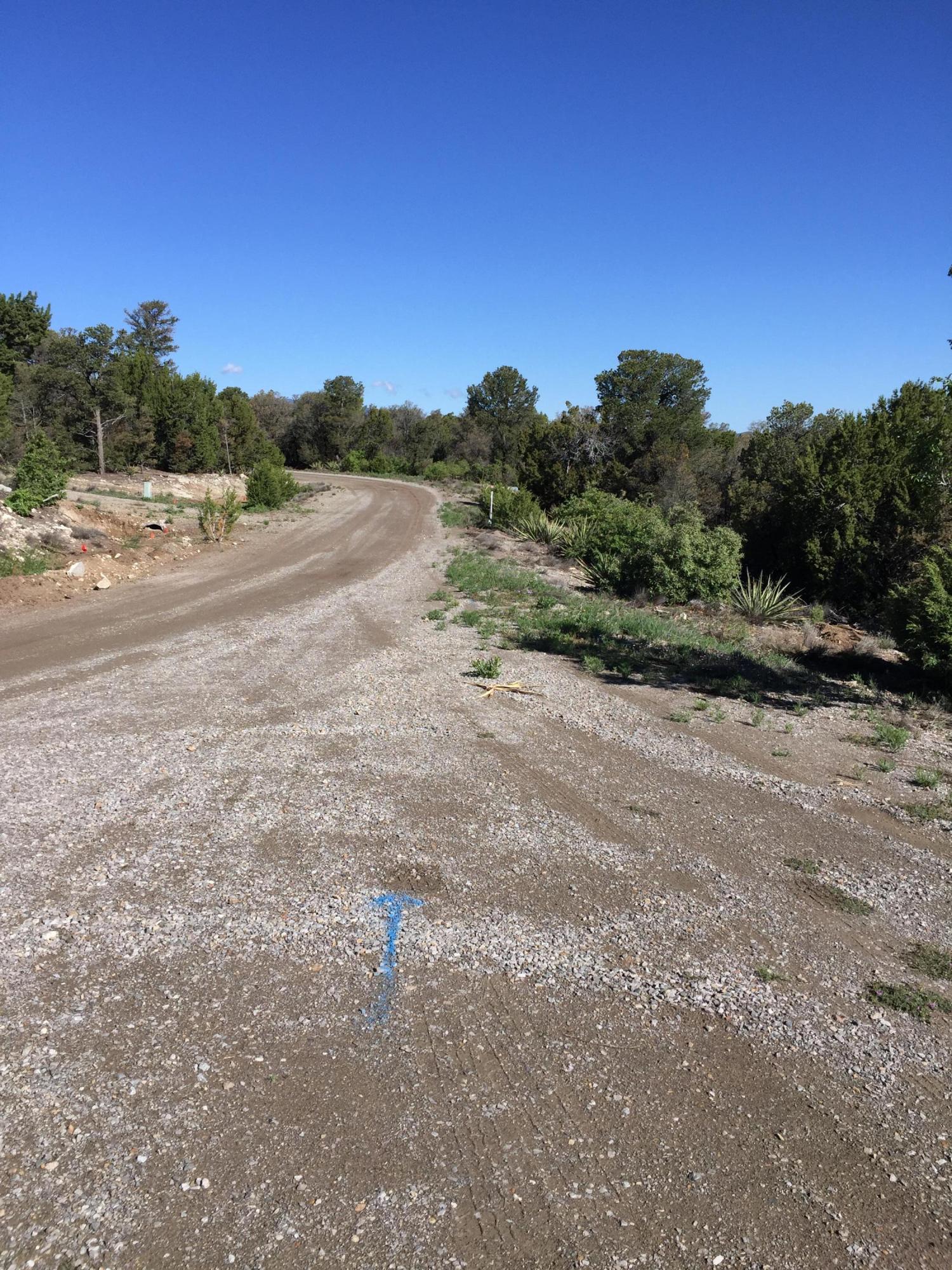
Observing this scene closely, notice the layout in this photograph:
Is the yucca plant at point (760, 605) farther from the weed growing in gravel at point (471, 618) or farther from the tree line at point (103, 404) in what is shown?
the tree line at point (103, 404)

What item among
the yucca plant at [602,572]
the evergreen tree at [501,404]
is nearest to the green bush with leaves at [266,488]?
the yucca plant at [602,572]

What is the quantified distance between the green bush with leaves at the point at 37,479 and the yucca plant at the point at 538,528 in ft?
48.4

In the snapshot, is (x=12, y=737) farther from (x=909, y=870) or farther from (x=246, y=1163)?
(x=909, y=870)

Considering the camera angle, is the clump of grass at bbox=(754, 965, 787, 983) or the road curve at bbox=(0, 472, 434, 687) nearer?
the clump of grass at bbox=(754, 965, 787, 983)

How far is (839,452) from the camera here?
25.2 meters

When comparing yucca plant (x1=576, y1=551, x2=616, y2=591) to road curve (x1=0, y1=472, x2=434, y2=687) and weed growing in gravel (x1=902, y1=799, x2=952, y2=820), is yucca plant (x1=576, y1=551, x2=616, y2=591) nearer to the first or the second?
road curve (x1=0, y1=472, x2=434, y2=687)

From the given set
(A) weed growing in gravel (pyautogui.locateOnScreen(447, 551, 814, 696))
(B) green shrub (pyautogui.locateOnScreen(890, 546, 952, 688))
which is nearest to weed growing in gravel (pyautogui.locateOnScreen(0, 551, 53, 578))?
(A) weed growing in gravel (pyautogui.locateOnScreen(447, 551, 814, 696))

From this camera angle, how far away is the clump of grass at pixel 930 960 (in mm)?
4516

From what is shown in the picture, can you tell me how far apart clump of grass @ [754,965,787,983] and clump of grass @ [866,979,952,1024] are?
1.48ft

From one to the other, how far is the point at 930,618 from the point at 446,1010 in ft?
28.3

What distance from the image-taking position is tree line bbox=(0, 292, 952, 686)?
2288 cm

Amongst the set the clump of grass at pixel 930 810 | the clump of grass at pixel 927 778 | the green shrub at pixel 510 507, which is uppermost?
the green shrub at pixel 510 507

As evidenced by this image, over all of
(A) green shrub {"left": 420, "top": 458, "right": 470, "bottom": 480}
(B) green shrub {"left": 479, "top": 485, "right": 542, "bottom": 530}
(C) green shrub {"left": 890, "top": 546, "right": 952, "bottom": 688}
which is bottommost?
(C) green shrub {"left": 890, "top": 546, "right": 952, "bottom": 688}

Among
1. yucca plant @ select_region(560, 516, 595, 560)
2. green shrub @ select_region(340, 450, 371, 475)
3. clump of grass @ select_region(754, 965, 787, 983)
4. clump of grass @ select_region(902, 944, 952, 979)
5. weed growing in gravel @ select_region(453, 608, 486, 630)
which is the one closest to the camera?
clump of grass @ select_region(754, 965, 787, 983)
